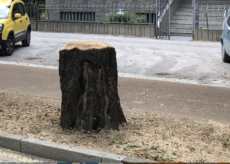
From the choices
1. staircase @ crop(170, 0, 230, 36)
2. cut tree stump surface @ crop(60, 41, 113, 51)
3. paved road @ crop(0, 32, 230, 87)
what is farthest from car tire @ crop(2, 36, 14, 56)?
staircase @ crop(170, 0, 230, 36)

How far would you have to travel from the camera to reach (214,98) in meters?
8.78

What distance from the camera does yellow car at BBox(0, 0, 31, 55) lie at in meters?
13.7

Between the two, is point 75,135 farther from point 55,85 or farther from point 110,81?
point 55,85

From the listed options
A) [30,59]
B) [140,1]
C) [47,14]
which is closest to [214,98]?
[30,59]

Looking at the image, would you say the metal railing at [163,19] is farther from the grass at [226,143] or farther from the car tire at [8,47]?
the grass at [226,143]

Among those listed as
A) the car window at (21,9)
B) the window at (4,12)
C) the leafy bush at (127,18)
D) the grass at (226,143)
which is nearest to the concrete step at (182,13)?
the leafy bush at (127,18)

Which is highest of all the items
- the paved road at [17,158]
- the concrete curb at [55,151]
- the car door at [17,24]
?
the car door at [17,24]

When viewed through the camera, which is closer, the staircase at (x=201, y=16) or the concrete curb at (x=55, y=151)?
the concrete curb at (x=55, y=151)

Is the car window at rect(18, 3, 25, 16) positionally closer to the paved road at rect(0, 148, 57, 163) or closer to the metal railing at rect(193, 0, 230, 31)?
the metal railing at rect(193, 0, 230, 31)

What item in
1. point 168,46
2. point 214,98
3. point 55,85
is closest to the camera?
point 214,98

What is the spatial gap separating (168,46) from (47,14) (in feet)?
36.1

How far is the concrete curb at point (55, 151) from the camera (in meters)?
4.87

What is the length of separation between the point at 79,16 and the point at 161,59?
12737mm

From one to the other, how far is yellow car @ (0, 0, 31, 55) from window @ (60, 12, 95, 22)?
992cm
